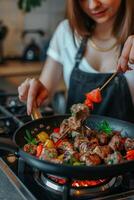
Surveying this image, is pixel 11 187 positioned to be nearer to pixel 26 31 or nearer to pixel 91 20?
pixel 91 20

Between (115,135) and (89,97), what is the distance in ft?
0.43

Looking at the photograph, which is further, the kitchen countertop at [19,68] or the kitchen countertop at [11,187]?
the kitchen countertop at [19,68]

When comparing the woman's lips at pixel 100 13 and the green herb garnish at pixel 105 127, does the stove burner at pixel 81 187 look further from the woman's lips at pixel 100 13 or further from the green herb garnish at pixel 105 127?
the woman's lips at pixel 100 13

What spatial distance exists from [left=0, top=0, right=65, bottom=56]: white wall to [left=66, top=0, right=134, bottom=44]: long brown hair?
1094 millimetres

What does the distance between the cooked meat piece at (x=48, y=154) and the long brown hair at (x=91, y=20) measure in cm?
63

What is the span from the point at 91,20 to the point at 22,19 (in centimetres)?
112

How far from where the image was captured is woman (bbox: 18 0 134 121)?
133 cm

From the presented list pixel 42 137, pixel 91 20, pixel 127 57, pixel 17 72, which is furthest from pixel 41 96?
pixel 17 72

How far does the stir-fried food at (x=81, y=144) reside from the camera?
83cm

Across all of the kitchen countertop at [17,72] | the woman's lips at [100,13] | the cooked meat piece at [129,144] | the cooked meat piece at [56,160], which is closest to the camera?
the cooked meat piece at [56,160]

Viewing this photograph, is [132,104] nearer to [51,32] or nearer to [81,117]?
[81,117]

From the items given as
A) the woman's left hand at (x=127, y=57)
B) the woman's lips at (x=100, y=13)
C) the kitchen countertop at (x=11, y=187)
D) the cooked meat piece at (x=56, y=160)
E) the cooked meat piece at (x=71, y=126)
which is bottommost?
the kitchen countertop at (x=11, y=187)

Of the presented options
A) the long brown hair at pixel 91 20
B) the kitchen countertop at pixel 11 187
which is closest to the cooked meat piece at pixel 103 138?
the kitchen countertop at pixel 11 187

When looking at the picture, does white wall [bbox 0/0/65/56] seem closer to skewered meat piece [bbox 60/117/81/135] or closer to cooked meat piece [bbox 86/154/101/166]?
skewered meat piece [bbox 60/117/81/135]
